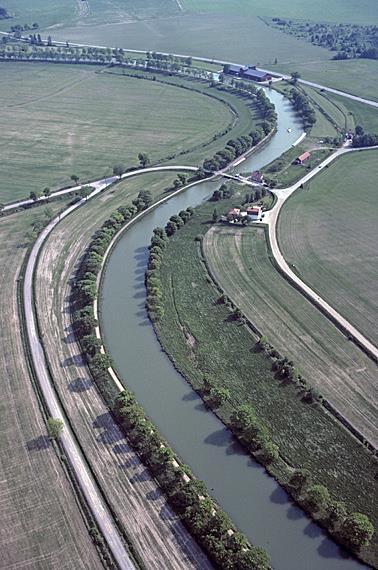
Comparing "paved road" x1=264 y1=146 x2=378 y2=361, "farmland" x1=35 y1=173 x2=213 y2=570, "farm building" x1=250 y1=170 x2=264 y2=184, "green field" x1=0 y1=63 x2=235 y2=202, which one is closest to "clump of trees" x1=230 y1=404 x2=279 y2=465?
"farmland" x1=35 y1=173 x2=213 y2=570

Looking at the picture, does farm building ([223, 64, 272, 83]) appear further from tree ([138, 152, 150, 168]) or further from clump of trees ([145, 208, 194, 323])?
clump of trees ([145, 208, 194, 323])

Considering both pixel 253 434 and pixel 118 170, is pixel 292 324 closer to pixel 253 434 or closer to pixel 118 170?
pixel 253 434

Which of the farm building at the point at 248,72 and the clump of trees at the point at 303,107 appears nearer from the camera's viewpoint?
the clump of trees at the point at 303,107

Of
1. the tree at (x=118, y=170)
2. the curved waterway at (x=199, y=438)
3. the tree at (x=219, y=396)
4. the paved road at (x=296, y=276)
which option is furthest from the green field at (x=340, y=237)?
the tree at (x=118, y=170)

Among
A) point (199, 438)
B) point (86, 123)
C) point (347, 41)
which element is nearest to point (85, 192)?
point (86, 123)

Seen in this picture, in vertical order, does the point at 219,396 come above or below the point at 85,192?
below

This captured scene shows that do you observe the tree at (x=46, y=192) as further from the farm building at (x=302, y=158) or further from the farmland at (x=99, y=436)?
the farm building at (x=302, y=158)
